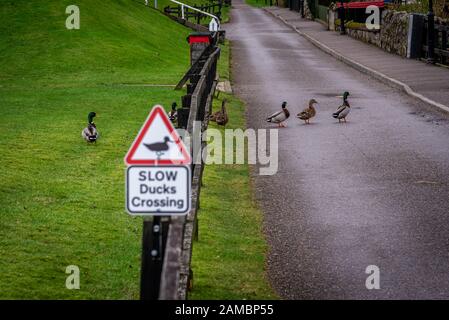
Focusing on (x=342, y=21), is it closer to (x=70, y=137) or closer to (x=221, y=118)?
(x=221, y=118)

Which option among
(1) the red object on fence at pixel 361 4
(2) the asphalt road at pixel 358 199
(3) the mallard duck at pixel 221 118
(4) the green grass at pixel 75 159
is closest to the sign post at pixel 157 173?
(4) the green grass at pixel 75 159

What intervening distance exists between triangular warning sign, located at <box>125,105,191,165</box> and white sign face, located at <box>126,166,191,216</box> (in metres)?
0.06

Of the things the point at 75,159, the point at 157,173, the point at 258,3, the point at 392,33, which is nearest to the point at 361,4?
the point at 392,33

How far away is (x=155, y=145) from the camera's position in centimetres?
741

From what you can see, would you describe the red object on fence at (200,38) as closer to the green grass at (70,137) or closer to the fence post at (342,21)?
the green grass at (70,137)

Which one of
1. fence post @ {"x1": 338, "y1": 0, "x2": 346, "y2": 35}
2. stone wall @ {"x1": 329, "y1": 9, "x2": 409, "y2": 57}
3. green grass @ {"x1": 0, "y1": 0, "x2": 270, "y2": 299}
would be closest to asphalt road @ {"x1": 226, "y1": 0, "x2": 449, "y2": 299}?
green grass @ {"x1": 0, "y1": 0, "x2": 270, "y2": 299}

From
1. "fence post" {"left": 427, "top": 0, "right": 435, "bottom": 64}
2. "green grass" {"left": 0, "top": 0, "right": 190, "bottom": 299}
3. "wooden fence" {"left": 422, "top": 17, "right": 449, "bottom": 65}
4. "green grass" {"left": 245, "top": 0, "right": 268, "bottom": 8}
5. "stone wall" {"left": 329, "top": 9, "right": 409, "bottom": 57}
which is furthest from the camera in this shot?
"green grass" {"left": 245, "top": 0, "right": 268, "bottom": 8}

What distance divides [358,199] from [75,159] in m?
5.58

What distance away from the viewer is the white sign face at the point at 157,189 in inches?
290

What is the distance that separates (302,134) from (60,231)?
9.90 meters

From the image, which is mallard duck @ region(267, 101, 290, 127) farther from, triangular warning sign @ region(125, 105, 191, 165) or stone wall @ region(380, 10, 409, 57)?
stone wall @ region(380, 10, 409, 57)

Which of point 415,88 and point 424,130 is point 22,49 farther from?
point 424,130

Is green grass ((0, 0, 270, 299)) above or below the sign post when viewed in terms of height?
below

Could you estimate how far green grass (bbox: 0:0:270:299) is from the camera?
1030cm
